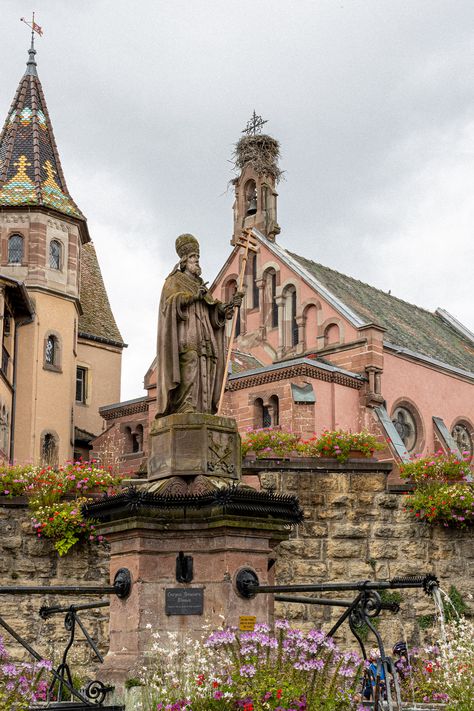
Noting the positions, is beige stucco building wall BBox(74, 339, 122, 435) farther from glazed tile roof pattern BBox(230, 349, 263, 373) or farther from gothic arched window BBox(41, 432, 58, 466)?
glazed tile roof pattern BBox(230, 349, 263, 373)

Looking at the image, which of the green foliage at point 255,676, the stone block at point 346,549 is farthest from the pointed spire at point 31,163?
the green foliage at point 255,676

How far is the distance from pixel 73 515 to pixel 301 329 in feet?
85.8

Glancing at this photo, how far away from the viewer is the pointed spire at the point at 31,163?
40.8 m

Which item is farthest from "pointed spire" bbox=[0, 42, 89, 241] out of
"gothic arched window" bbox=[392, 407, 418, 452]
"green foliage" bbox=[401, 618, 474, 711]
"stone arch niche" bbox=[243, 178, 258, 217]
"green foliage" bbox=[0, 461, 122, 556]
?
"green foliage" bbox=[401, 618, 474, 711]

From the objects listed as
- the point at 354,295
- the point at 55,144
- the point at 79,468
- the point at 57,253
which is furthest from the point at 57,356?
the point at 79,468

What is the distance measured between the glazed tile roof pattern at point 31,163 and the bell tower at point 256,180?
918 centimetres

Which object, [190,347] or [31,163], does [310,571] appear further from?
[31,163]

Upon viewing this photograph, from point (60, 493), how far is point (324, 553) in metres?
4.55

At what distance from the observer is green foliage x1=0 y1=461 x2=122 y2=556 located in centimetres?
1750

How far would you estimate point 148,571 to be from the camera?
34.1 ft

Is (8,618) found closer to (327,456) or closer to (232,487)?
(327,456)

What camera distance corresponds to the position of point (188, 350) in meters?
11.3

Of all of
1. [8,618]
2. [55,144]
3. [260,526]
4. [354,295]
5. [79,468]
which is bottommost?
[8,618]

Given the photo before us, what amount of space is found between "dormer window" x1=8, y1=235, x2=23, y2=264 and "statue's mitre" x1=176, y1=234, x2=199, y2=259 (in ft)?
95.6
